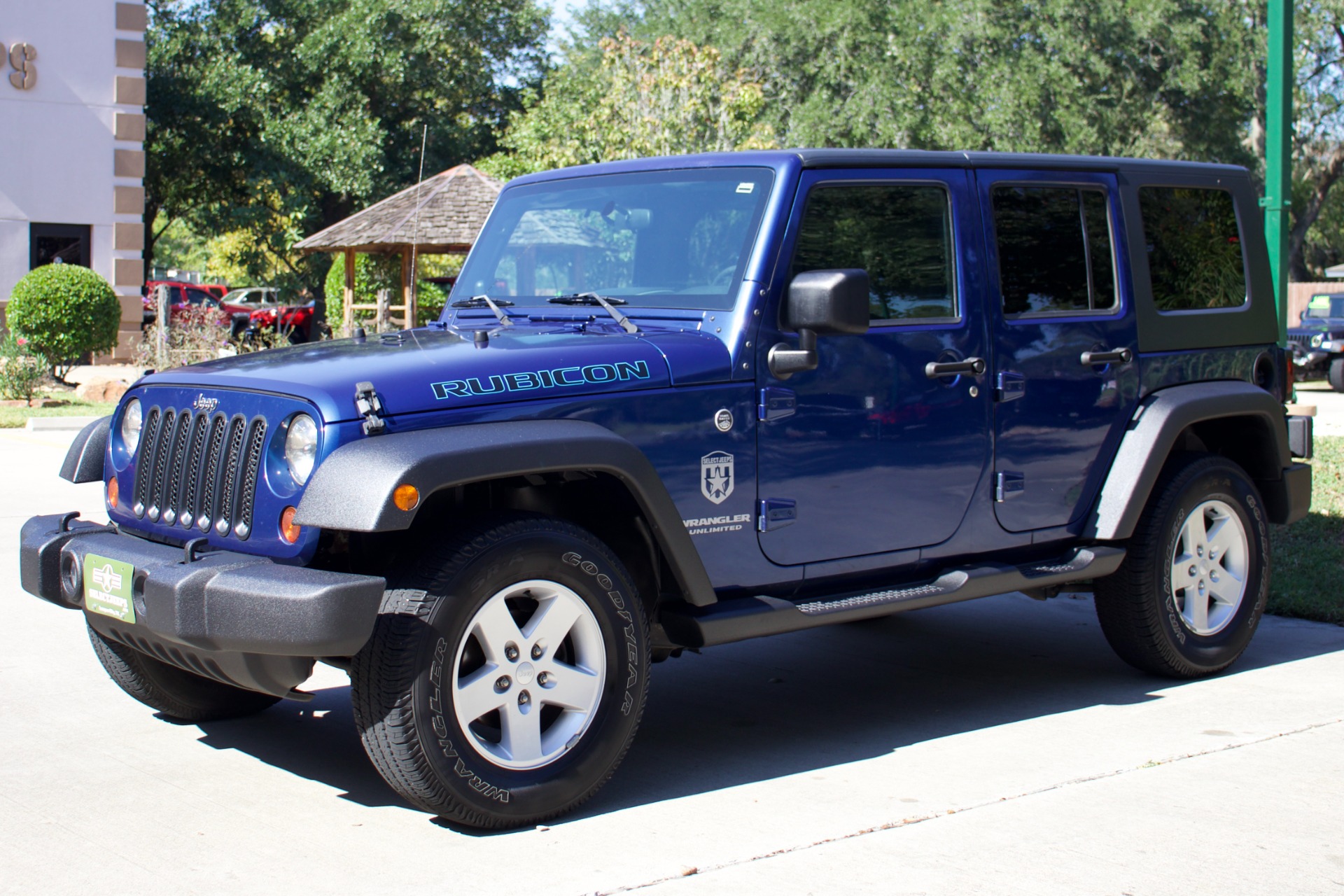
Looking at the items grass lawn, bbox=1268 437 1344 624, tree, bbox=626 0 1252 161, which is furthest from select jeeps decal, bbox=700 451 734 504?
tree, bbox=626 0 1252 161

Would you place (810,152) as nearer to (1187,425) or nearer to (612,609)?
(612,609)

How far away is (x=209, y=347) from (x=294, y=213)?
1387 centimetres

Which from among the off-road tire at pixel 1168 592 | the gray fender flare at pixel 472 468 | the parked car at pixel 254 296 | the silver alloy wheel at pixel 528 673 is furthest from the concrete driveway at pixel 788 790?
the parked car at pixel 254 296

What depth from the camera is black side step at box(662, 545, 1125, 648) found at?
14.5 ft

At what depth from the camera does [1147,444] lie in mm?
5469

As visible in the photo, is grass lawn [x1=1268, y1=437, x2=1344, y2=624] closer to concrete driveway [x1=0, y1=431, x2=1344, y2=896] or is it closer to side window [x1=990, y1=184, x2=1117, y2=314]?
Result: concrete driveway [x1=0, y1=431, x2=1344, y2=896]

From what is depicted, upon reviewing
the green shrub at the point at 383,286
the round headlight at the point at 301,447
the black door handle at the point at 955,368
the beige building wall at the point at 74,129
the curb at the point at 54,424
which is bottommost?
the curb at the point at 54,424

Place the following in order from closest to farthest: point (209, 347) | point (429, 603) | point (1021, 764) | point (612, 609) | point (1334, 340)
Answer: point (429, 603), point (612, 609), point (1021, 764), point (209, 347), point (1334, 340)

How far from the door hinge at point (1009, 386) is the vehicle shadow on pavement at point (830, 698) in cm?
119

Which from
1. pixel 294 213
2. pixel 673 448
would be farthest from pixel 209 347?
pixel 673 448

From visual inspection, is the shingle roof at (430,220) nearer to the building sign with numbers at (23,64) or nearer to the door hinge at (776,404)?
the building sign with numbers at (23,64)

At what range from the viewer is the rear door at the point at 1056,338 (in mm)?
5219

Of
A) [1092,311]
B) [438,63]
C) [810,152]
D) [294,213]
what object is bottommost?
Result: [1092,311]

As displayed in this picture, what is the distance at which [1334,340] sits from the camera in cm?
2241
